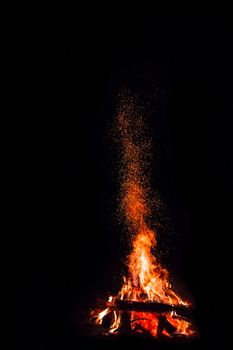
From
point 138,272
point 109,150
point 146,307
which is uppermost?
point 109,150

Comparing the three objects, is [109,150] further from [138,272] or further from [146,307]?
[146,307]

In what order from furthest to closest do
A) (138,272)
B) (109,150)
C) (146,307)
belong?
(109,150) → (138,272) → (146,307)

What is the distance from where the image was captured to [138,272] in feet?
16.1

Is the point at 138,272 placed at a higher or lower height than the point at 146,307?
higher

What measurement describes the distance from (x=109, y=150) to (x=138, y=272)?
247cm

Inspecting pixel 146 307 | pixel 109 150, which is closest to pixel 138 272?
pixel 146 307

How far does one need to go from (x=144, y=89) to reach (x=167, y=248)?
330 cm

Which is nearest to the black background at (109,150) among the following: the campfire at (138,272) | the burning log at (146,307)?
the campfire at (138,272)

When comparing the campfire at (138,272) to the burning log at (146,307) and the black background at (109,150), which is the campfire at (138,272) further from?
the black background at (109,150)

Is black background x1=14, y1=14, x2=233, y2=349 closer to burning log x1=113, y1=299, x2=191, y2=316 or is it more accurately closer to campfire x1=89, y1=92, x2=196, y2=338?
campfire x1=89, y1=92, x2=196, y2=338

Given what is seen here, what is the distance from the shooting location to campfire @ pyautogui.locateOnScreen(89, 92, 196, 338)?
155 inches

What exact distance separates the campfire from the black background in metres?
0.26

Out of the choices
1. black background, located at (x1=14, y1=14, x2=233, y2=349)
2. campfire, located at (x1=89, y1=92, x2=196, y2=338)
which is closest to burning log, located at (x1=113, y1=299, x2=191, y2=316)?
campfire, located at (x1=89, y1=92, x2=196, y2=338)

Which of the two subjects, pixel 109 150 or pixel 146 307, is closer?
pixel 146 307
